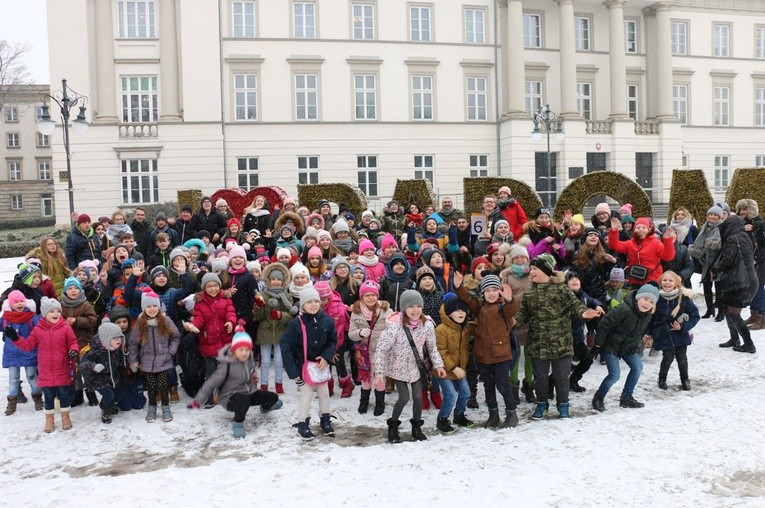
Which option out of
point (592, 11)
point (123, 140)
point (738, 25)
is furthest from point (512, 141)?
point (123, 140)

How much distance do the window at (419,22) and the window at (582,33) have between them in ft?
27.6

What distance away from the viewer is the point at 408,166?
31.8 metres

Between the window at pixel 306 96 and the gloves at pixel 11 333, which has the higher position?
the window at pixel 306 96

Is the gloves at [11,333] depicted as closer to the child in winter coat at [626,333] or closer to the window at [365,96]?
the child in winter coat at [626,333]

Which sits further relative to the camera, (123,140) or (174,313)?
(123,140)

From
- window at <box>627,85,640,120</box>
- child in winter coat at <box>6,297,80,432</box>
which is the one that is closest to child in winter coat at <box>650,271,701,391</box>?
child in winter coat at <box>6,297,80,432</box>

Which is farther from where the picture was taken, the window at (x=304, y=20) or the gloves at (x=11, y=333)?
the window at (x=304, y=20)

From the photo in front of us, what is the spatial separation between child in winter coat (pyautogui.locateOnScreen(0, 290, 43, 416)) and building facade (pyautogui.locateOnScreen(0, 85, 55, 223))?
68.2 metres

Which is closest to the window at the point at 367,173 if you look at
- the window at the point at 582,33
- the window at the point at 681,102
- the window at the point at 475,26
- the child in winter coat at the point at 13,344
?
the window at the point at 475,26

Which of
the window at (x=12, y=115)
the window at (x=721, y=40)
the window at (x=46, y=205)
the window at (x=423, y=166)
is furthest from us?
the window at (x=12, y=115)

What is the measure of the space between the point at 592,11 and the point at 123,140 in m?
25.4

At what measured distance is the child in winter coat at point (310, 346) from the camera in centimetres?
679

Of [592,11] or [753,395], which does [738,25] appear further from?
[753,395]

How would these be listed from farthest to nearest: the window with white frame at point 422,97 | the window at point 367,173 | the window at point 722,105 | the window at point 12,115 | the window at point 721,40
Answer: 1. the window at point 12,115
2. the window at point 722,105
3. the window at point 721,40
4. the window with white frame at point 422,97
5. the window at point 367,173
